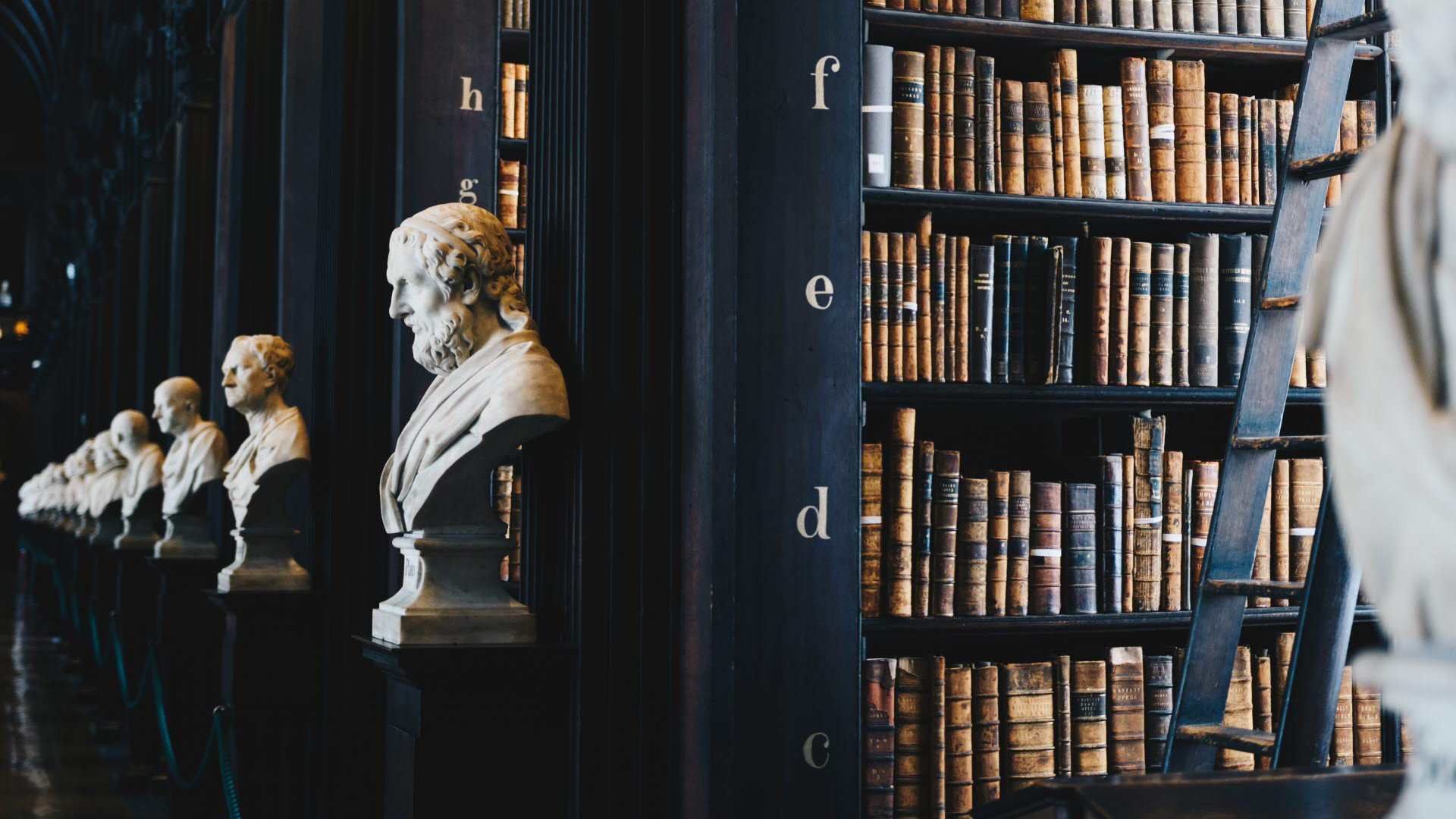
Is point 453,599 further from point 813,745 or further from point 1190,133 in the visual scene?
point 1190,133

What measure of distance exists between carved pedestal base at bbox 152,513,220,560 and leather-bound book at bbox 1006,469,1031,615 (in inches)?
145

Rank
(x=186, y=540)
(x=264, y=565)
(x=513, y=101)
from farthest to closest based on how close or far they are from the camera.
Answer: (x=186, y=540) < (x=264, y=565) < (x=513, y=101)

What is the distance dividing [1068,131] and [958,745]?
4.09 ft

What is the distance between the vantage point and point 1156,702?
2.98m

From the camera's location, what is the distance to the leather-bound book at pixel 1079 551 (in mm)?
2928

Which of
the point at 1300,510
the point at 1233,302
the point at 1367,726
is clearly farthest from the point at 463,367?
the point at 1367,726

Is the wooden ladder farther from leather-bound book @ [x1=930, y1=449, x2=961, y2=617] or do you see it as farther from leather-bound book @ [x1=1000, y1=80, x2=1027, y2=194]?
leather-bound book @ [x1=1000, y1=80, x2=1027, y2=194]

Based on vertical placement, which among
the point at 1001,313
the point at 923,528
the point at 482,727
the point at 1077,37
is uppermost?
the point at 1077,37

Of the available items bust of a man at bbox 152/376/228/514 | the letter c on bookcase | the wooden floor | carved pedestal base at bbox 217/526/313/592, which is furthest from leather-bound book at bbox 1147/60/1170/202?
the wooden floor

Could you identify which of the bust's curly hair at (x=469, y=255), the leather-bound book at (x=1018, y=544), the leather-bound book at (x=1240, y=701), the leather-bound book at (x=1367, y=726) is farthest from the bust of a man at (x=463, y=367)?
the leather-bound book at (x=1367, y=726)

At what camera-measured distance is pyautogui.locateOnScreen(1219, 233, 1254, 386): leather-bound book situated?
3.08 metres

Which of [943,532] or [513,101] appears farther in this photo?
[513,101]

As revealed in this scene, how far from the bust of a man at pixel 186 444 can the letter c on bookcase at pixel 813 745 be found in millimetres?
3475

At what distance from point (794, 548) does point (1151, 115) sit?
4.37ft
